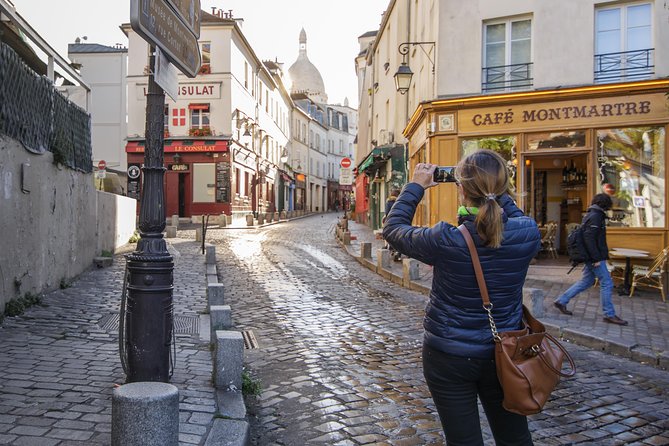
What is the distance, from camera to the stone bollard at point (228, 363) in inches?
180

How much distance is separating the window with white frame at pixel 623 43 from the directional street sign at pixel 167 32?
1116 cm

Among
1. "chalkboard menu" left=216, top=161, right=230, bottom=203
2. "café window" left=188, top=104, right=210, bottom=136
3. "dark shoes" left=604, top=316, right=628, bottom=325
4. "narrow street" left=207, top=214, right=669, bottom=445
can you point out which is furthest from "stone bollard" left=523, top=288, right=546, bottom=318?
"café window" left=188, top=104, right=210, bottom=136

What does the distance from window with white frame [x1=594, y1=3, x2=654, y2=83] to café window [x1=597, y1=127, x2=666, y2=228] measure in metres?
1.29

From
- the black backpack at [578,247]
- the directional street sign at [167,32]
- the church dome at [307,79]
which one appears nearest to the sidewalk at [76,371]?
the directional street sign at [167,32]

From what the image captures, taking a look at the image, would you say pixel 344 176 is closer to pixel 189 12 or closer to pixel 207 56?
pixel 207 56

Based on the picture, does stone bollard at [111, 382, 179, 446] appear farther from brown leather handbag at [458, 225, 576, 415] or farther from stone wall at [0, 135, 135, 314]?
stone wall at [0, 135, 135, 314]

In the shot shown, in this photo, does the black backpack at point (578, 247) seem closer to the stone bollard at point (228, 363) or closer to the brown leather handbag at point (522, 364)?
the stone bollard at point (228, 363)

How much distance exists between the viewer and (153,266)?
3906 millimetres

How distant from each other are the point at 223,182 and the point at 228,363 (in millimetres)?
28808

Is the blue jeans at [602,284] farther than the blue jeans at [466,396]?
Yes

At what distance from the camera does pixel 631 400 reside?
475 cm

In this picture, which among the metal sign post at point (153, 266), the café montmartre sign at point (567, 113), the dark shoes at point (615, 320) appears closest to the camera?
the metal sign post at point (153, 266)

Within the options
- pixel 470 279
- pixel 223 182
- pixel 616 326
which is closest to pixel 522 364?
pixel 470 279

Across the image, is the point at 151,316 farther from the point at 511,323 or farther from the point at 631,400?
the point at 631,400
